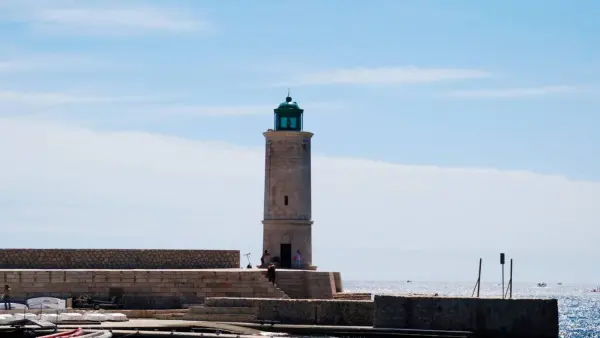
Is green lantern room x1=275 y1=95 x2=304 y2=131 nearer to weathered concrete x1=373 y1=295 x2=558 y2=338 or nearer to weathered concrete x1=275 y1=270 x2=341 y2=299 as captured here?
weathered concrete x1=275 y1=270 x2=341 y2=299

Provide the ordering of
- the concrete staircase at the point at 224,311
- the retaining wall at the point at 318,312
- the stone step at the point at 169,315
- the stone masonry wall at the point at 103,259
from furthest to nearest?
the stone masonry wall at the point at 103,259 < the stone step at the point at 169,315 < the concrete staircase at the point at 224,311 < the retaining wall at the point at 318,312

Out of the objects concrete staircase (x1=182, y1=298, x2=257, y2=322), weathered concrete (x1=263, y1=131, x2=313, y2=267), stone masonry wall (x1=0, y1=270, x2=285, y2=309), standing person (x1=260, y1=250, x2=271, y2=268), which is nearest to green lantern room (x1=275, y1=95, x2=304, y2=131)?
weathered concrete (x1=263, y1=131, x2=313, y2=267)

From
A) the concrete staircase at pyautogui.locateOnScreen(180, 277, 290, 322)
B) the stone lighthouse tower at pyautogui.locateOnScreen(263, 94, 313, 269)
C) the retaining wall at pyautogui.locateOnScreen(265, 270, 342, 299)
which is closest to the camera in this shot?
the concrete staircase at pyautogui.locateOnScreen(180, 277, 290, 322)

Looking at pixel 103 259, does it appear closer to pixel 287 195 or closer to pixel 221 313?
Result: pixel 221 313

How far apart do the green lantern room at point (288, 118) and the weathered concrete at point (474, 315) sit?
14.3 metres

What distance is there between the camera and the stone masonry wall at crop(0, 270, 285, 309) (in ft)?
126

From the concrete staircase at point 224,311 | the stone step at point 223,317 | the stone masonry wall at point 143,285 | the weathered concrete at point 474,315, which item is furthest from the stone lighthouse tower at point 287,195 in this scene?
the weathered concrete at point 474,315

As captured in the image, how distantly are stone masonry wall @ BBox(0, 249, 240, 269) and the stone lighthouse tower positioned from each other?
4.30m

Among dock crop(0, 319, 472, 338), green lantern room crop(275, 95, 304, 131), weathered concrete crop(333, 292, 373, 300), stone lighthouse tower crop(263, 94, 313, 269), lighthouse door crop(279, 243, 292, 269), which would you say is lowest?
dock crop(0, 319, 472, 338)

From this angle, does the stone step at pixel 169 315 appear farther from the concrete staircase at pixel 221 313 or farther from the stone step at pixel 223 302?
the stone step at pixel 223 302

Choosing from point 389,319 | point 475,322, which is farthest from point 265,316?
point 475,322

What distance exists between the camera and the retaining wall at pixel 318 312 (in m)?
35.1

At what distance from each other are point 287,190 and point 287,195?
0.62ft

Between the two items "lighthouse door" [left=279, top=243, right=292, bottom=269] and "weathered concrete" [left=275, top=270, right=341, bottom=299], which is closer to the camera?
"weathered concrete" [left=275, top=270, right=341, bottom=299]
